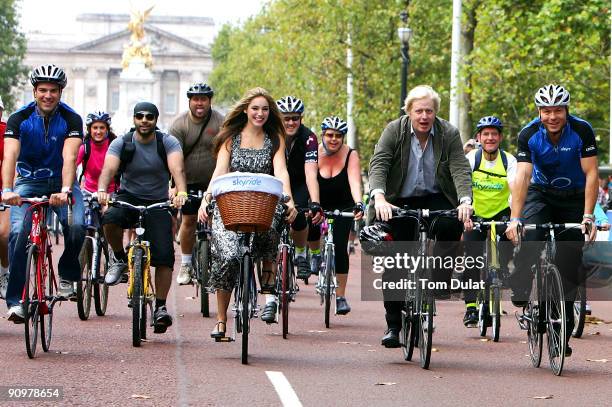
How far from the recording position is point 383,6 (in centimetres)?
5253

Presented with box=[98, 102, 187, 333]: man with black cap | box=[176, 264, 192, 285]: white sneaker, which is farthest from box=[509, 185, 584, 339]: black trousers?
box=[176, 264, 192, 285]: white sneaker

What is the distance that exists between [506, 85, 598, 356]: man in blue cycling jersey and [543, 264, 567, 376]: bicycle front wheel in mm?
115

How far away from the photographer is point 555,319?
11203 mm

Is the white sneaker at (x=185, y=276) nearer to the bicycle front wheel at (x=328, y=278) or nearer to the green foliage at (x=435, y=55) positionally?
the bicycle front wheel at (x=328, y=278)

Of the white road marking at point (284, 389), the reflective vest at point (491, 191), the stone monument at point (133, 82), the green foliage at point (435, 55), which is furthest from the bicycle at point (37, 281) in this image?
the stone monument at point (133, 82)

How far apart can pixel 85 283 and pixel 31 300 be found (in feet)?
11.2

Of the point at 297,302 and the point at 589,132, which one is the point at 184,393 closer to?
the point at 589,132

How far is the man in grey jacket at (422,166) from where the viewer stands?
11508mm

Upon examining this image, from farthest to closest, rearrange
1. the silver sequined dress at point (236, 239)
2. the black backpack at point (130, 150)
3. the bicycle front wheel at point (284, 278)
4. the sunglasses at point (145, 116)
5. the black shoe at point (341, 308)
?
1. the black shoe at point (341, 308)
2. the bicycle front wheel at point (284, 278)
3. the black backpack at point (130, 150)
4. the sunglasses at point (145, 116)
5. the silver sequined dress at point (236, 239)

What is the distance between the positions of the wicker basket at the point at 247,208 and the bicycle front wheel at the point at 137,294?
125cm

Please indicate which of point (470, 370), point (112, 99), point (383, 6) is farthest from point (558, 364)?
point (112, 99)

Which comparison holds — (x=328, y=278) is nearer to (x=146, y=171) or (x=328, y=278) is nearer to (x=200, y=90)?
(x=200, y=90)

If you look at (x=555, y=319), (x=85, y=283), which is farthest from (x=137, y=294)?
(x=555, y=319)

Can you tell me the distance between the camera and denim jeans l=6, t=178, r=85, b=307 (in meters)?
11.8
